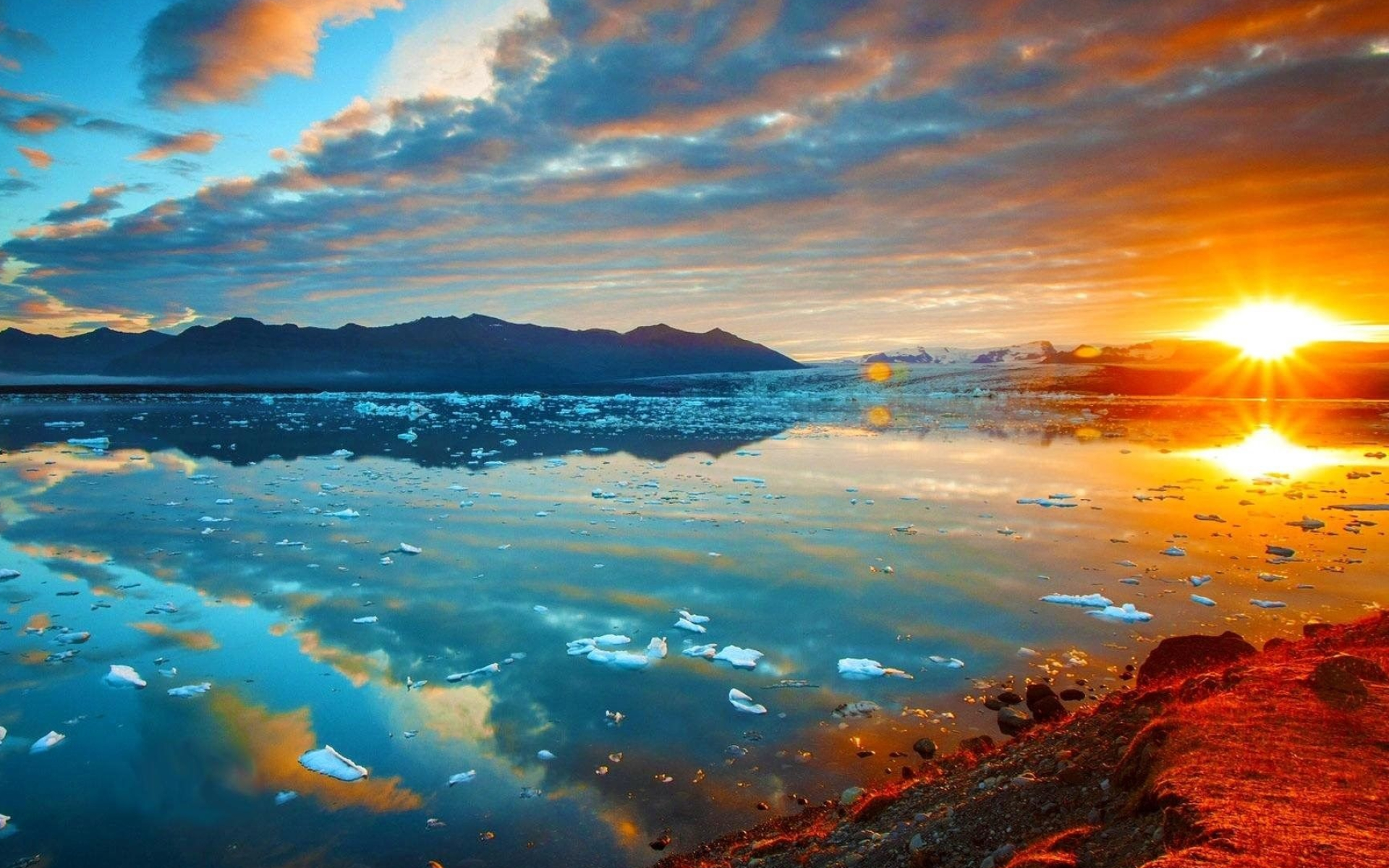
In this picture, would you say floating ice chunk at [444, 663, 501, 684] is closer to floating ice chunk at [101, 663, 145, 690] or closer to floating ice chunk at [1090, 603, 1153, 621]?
floating ice chunk at [101, 663, 145, 690]

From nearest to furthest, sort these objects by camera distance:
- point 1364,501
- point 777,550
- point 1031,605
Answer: point 1031,605, point 777,550, point 1364,501

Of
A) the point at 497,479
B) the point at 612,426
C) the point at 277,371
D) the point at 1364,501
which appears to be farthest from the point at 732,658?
the point at 277,371

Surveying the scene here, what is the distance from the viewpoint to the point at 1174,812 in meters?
3.09

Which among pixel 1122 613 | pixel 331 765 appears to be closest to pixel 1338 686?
pixel 1122 613

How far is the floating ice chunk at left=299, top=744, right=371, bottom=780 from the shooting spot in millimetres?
5387

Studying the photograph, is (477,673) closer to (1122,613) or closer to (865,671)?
(865,671)

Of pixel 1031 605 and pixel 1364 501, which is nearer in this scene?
pixel 1031 605

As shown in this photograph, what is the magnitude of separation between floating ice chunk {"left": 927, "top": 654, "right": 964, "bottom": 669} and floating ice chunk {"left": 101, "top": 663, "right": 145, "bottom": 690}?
7.97m

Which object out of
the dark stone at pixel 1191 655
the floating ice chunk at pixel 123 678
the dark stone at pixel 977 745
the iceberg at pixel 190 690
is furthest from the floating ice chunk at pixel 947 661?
the floating ice chunk at pixel 123 678

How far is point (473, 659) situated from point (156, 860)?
10.3ft

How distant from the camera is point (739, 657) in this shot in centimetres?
736

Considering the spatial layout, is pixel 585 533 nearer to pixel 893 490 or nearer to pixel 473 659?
pixel 473 659

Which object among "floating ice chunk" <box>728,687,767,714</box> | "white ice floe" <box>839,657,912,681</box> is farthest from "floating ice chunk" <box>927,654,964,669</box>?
"floating ice chunk" <box>728,687,767,714</box>

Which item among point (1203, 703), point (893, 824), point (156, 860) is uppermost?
point (1203, 703)
